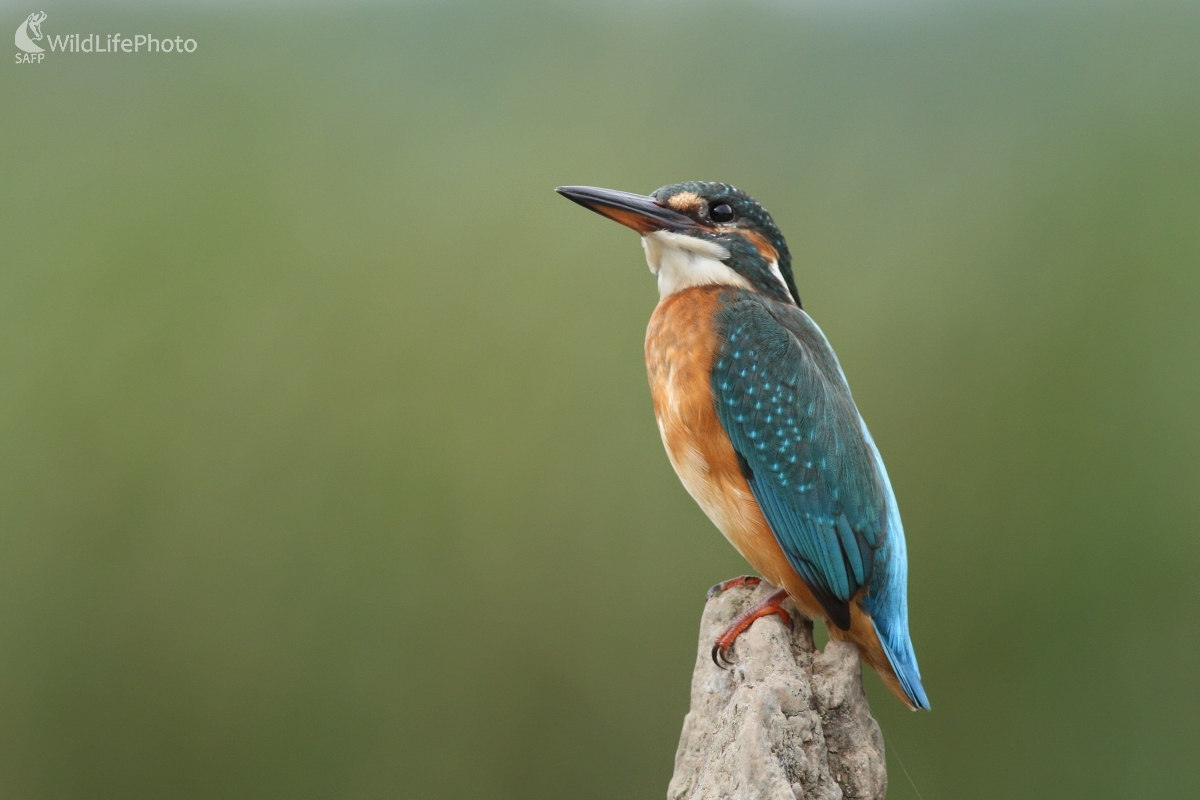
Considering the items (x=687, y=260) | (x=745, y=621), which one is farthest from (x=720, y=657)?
(x=687, y=260)

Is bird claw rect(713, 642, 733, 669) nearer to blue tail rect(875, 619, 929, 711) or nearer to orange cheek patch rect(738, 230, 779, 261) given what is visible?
blue tail rect(875, 619, 929, 711)

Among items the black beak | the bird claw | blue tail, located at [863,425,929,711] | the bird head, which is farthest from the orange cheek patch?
the bird claw

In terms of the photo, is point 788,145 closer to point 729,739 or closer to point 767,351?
point 767,351

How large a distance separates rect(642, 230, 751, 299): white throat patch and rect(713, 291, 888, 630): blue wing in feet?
0.46

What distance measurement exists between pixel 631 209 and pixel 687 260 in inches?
7.4

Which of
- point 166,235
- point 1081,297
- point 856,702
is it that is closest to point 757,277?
point 856,702

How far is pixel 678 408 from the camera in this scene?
6.72ft

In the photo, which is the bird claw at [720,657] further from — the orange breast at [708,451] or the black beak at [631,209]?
the black beak at [631,209]

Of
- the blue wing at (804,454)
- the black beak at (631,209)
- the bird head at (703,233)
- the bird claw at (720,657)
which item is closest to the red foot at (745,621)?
the bird claw at (720,657)

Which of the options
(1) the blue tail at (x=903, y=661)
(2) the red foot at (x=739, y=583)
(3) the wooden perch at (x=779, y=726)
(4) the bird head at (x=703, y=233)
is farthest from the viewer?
(2) the red foot at (x=739, y=583)

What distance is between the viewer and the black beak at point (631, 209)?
202 centimetres

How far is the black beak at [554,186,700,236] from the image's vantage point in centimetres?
202

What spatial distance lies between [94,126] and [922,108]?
315cm

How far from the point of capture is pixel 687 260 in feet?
7.03
